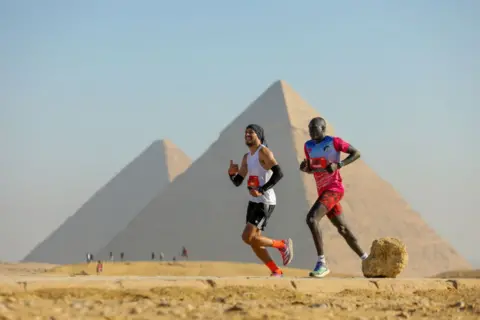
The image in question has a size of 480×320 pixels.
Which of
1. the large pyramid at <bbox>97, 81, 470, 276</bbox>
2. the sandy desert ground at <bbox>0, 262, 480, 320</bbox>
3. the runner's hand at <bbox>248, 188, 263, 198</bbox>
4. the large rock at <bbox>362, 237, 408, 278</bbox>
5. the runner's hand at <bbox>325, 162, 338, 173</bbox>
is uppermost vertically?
the large pyramid at <bbox>97, 81, 470, 276</bbox>

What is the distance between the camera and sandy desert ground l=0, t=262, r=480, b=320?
5.39m

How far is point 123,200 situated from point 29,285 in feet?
284

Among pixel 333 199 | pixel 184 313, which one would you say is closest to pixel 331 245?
pixel 333 199

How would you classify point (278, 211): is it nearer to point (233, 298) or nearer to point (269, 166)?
point (269, 166)

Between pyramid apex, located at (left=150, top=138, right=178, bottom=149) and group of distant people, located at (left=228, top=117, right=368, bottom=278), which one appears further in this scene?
pyramid apex, located at (left=150, top=138, right=178, bottom=149)

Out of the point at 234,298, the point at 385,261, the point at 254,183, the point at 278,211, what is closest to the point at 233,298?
the point at 234,298

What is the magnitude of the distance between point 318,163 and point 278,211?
181 ft

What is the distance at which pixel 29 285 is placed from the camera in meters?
6.89

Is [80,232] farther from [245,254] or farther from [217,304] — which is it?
[217,304]

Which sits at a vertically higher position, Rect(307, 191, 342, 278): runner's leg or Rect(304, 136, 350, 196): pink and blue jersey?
Rect(304, 136, 350, 196): pink and blue jersey

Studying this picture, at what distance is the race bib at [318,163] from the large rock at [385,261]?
1064mm

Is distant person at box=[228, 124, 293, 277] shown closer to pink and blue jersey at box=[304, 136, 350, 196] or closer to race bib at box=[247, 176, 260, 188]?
race bib at box=[247, 176, 260, 188]

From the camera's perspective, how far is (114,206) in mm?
92625

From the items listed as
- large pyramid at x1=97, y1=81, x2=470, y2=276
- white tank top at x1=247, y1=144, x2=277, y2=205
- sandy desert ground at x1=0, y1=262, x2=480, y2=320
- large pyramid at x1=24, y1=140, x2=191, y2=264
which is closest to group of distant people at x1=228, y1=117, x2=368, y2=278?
white tank top at x1=247, y1=144, x2=277, y2=205
